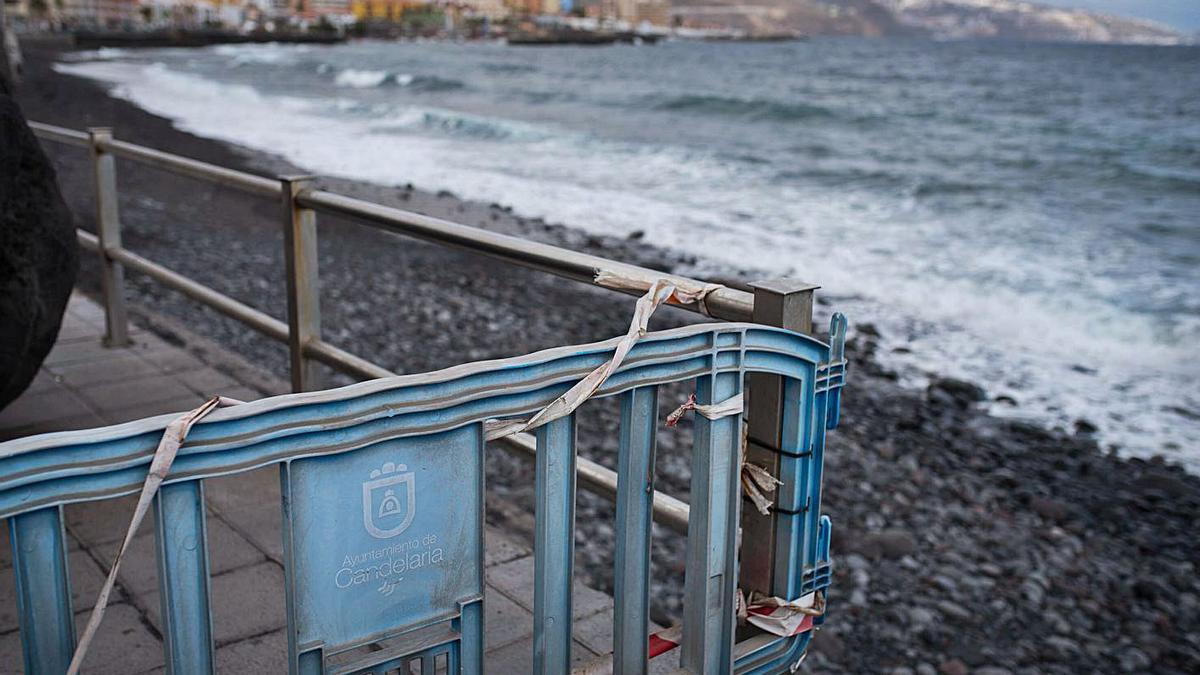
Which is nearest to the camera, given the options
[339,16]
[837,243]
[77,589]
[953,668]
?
[77,589]

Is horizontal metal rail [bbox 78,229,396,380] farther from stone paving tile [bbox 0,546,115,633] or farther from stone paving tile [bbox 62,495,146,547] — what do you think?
stone paving tile [bbox 0,546,115,633]

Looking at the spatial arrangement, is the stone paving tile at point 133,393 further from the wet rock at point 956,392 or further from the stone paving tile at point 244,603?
the wet rock at point 956,392

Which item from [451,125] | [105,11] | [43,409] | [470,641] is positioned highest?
[105,11]

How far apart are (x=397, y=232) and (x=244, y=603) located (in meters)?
1.13

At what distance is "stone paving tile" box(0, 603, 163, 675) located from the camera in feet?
8.95

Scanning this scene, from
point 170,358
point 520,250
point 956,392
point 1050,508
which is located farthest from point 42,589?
point 956,392

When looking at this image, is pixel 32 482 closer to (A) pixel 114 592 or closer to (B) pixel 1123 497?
(A) pixel 114 592

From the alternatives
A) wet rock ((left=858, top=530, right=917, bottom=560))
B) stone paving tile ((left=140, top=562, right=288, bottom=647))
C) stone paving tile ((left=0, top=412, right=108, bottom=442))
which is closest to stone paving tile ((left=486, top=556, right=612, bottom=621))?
stone paving tile ((left=140, top=562, right=288, bottom=647))

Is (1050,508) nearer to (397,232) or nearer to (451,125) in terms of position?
(397,232)

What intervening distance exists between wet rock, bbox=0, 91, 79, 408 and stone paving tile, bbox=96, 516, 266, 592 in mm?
676

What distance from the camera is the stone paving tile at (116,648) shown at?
2729 millimetres

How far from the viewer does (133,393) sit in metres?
4.86

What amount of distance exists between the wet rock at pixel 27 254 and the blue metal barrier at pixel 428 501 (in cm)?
242

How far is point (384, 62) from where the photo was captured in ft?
233
